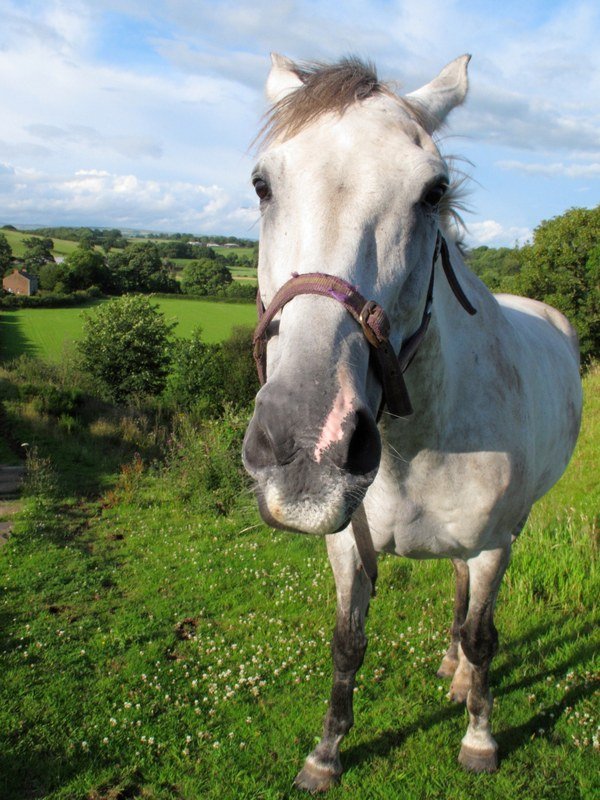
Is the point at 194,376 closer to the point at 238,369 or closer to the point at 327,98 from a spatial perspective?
the point at 238,369

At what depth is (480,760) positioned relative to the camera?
3320 millimetres

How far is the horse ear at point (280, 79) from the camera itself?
8.20 ft

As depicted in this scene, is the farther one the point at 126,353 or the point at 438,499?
the point at 126,353

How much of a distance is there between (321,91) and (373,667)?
403cm

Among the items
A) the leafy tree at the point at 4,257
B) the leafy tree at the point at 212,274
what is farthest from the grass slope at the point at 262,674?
the leafy tree at the point at 4,257

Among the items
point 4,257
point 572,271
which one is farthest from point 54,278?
point 572,271

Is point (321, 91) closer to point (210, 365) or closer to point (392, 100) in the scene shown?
point (392, 100)

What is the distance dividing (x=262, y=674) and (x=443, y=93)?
419 centimetres

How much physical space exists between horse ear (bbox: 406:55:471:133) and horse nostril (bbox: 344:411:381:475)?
1363 mm

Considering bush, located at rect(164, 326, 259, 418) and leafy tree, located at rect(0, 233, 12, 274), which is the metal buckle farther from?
leafy tree, located at rect(0, 233, 12, 274)

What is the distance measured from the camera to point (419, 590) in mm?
5395

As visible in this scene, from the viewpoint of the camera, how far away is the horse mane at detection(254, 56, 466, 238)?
1979mm

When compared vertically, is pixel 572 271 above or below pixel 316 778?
above

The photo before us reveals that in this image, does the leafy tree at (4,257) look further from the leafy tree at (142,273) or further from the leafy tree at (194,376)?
the leafy tree at (194,376)
